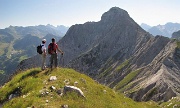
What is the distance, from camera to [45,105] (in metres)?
19.8

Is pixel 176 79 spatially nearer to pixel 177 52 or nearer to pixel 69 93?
pixel 177 52

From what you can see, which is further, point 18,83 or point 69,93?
point 18,83

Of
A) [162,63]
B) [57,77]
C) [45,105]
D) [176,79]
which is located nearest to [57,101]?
[45,105]

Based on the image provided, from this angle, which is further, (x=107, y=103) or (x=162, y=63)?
(x=162, y=63)

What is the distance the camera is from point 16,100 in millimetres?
21375

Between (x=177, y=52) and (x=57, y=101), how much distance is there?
543 ft

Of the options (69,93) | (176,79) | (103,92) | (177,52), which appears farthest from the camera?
(177,52)

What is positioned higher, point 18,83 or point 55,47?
point 55,47

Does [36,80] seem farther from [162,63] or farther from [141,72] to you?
[141,72]

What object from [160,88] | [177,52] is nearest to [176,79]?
[160,88]

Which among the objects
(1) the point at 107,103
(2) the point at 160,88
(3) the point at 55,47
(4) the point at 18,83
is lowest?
(2) the point at 160,88

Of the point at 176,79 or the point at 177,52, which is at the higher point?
the point at 177,52

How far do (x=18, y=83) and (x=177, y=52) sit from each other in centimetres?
16307

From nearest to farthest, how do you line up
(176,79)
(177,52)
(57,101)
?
(57,101), (176,79), (177,52)
